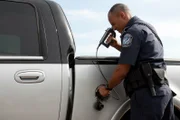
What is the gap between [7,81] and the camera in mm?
2217

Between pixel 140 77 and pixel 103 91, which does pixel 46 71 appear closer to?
pixel 103 91

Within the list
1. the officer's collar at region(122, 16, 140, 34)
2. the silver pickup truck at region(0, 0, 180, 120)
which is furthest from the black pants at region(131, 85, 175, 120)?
the officer's collar at region(122, 16, 140, 34)

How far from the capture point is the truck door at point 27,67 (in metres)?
2.22

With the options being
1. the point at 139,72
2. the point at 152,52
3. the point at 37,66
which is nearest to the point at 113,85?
the point at 139,72

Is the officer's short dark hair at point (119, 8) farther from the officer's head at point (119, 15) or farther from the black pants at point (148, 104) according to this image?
the black pants at point (148, 104)

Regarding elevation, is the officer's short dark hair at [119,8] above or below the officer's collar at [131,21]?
above

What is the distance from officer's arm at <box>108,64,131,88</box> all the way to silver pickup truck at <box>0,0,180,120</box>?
5.4 inches

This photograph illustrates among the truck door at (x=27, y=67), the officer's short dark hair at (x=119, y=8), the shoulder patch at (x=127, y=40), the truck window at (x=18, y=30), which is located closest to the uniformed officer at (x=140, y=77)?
the shoulder patch at (x=127, y=40)

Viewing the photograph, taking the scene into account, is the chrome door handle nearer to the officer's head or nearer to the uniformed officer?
the uniformed officer

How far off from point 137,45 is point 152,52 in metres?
0.16

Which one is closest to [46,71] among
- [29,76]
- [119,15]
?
[29,76]

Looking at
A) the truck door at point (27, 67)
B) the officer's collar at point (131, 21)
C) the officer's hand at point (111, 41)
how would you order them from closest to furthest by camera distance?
the truck door at point (27, 67) → the officer's collar at point (131, 21) → the officer's hand at point (111, 41)

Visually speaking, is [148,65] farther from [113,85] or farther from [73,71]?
[73,71]

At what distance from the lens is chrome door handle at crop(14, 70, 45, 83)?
2.25m
